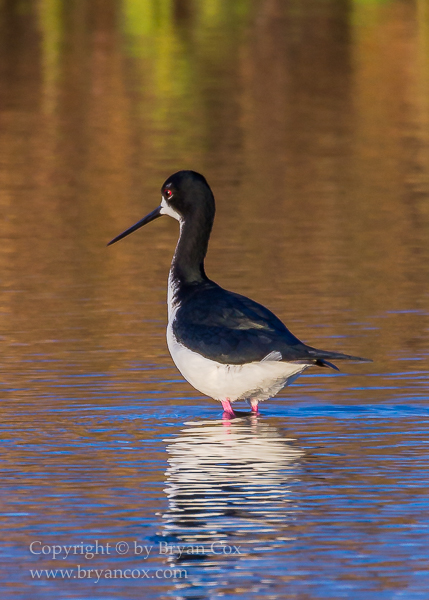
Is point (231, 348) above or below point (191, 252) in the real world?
below

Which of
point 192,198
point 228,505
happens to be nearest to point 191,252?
point 192,198

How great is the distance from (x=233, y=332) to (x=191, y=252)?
131 cm

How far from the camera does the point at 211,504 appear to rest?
284 inches

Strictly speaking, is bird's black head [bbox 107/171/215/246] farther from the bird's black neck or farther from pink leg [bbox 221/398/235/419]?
pink leg [bbox 221/398/235/419]

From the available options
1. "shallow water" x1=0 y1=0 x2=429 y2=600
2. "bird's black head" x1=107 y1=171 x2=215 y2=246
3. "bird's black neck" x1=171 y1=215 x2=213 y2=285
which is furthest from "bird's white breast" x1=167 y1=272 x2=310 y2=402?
"bird's black head" x1=107 y1=171 x2=215 y2=246

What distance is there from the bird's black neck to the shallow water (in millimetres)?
700

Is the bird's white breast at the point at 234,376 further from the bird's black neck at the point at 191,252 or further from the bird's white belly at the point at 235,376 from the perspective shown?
the bird's black neck at the point at 191,252

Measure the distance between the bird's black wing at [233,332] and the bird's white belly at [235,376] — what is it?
A: 0.05 metres

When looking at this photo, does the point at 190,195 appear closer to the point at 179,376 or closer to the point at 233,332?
the point at 179,376

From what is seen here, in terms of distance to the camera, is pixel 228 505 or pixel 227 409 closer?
pixel 228 505

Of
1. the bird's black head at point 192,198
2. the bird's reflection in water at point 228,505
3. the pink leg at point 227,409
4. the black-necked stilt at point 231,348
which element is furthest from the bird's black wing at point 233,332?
the bird's black head at point 192,198

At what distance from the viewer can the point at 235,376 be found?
9.04 meters

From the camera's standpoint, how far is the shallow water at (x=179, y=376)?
6531 mm

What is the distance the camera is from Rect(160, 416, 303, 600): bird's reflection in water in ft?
20.5
